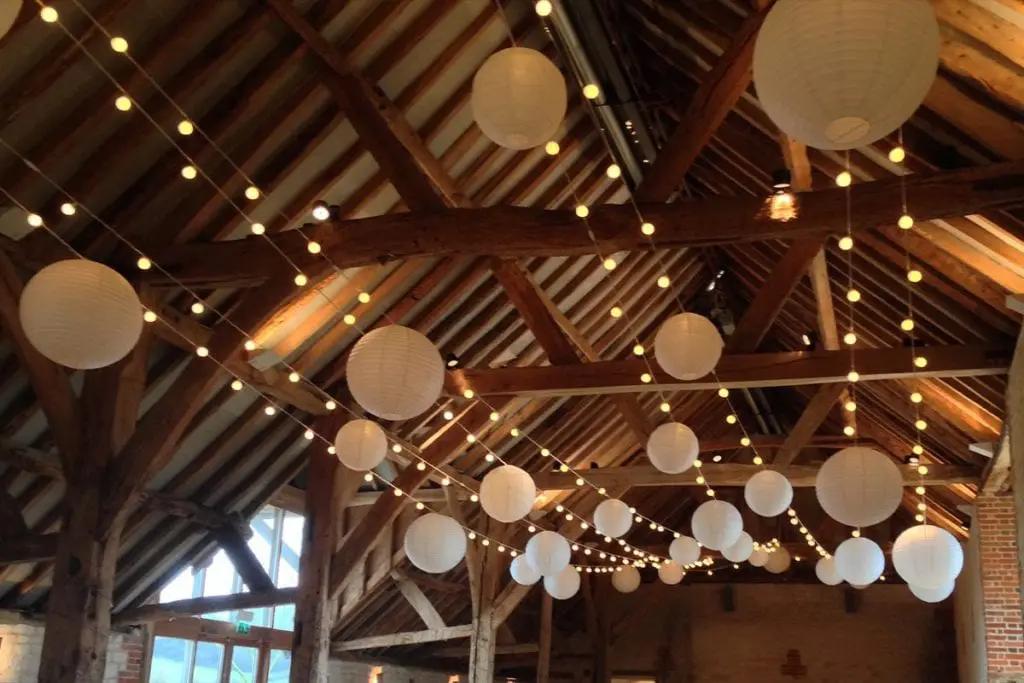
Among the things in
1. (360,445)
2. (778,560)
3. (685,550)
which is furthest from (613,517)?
(778,560)

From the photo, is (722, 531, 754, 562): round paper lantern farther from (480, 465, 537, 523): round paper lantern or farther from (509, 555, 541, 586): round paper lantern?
(480, 465, 537, 523): round paper lantern

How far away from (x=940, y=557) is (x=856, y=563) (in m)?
1.64

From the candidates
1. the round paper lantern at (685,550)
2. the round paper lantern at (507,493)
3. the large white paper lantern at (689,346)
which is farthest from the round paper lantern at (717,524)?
the large white paper lantern at (689,346)

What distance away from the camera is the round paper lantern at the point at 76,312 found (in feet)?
11.6

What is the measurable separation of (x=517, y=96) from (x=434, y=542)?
342cm

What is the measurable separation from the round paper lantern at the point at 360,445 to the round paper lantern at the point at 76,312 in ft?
6.53

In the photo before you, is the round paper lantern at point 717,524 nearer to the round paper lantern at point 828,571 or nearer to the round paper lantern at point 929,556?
the round paper lantern at point 929,556

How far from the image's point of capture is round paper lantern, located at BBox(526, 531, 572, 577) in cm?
754

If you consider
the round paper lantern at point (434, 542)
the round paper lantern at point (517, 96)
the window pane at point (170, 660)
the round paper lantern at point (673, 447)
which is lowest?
the window pane at point (170, 660)

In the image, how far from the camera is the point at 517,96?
126 inches

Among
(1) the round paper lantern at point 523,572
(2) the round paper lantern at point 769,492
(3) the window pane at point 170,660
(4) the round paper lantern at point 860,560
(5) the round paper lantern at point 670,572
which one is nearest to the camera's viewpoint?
(2) the round paper lantern at point 769,492

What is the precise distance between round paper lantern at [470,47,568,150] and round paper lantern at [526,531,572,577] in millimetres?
4817

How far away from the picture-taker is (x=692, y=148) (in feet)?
15.0

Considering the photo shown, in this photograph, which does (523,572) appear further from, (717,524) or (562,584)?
(717,524)
